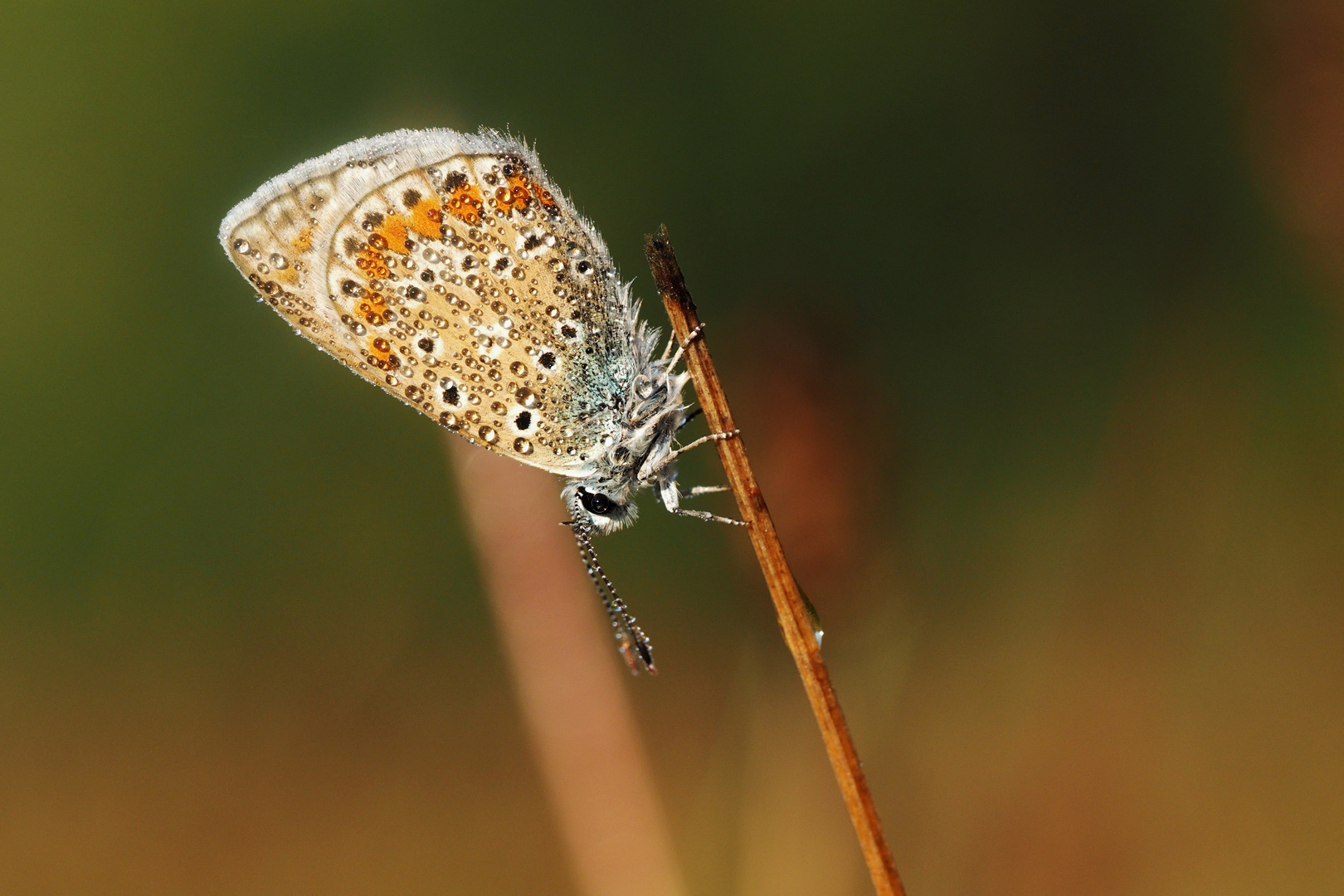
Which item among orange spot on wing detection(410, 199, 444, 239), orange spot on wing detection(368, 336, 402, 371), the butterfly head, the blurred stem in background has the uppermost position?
orange spot on wing detection(410, 199, 444, 239)

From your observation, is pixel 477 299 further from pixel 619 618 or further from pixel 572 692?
pixel 572 692

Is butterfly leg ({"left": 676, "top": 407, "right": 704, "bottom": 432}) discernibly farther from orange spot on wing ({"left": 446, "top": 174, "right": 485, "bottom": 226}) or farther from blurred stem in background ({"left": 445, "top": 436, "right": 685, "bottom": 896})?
blurred stem in background ({"left": 445, "top": 436, "right": 685, "bottom": 896})

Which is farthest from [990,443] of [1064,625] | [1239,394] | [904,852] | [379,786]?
[379,786]

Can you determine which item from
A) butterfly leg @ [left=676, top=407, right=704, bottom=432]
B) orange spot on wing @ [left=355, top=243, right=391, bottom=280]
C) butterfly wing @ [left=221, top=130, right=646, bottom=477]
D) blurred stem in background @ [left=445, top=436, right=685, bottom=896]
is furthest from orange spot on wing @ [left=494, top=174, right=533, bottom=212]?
blurred stem in background @ [left=445, top=436, right=685, bottom=896]

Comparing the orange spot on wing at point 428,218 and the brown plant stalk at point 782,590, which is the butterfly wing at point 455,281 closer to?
the orange spot on wing at point 428,218

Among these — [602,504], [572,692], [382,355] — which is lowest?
[572,692]

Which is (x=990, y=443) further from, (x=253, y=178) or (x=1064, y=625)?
(x=253, y=178)

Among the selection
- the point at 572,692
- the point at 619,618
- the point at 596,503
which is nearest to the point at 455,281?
the point at 596,503
